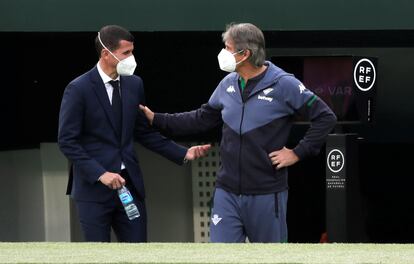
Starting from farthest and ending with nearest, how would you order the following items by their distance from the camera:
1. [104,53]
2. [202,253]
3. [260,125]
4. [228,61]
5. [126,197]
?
1. [104,53]
2. [126,197]
3. [228,61]
4. [260,125]
5. [202,253]

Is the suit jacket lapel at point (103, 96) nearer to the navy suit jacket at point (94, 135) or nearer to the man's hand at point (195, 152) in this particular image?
the navy suit jacket at point (94, 135)

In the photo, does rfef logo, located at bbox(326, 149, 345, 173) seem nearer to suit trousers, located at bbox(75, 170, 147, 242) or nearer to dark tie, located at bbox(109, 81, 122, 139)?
suit trousers, located at bbox(75, 170, 147, 242)

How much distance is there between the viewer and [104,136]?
5.38m

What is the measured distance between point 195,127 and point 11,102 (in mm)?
3889

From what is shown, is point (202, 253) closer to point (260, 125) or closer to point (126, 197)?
point (260, 125)

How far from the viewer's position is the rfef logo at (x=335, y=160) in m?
6.55

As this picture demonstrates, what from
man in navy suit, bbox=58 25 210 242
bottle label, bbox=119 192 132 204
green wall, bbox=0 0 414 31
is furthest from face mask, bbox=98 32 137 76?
green wall, bbox=0 0 414 31

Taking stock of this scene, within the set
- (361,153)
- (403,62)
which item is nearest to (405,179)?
(361,153)

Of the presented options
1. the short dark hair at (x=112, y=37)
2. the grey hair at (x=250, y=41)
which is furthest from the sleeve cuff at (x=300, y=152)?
the short dark hair at (x=112, y=37)

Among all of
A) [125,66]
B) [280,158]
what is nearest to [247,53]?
[280,158]

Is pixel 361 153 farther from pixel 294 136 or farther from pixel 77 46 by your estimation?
pixel 77 46

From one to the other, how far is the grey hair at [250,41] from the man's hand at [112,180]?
2.88 ft

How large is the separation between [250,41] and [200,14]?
2536 millimetres

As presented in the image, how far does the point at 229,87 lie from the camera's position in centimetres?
513
